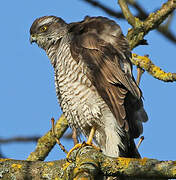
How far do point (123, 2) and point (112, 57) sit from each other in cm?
130

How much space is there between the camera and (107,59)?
5.07m

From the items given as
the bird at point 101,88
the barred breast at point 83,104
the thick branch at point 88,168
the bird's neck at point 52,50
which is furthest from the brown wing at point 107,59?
the thick branch at point 88,168

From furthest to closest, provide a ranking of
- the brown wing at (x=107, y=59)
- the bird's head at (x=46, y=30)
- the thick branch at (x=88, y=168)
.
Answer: the bird's head at (x=46, y=30) < the brown wing at (x=107, y=59) < the thick branch at (x=88, y=168)

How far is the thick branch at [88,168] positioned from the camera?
10.4ft

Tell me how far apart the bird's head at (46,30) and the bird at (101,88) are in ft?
1.98

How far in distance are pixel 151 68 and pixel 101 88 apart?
37.2 inches

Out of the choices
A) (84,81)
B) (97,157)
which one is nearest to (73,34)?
(84,81)

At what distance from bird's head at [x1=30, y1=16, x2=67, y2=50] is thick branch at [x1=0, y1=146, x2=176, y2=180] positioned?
2.59 meters

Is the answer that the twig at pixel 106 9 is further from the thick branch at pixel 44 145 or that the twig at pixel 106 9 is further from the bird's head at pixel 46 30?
the thick branch at pixel 44 145

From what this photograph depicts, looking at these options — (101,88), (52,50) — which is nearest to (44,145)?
(101,88)

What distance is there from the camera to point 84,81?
496 cm

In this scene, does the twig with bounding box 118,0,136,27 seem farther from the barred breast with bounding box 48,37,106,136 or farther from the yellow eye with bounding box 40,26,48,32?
the yellow eye with bounding box 40,26,48,32

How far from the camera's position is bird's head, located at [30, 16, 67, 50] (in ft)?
20.0

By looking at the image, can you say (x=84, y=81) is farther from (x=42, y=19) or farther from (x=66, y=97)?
(x=42, y=19)
